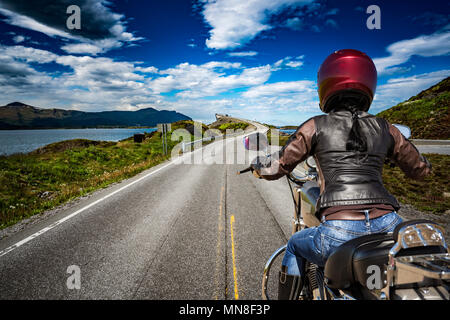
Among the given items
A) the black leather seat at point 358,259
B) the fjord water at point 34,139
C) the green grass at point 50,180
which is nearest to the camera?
the black leather seat at point 358,259

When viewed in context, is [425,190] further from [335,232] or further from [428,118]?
[428,118]

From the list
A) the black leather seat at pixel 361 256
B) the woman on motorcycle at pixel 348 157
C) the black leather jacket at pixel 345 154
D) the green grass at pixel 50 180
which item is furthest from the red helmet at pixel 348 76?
the green grass at pixel 50 180

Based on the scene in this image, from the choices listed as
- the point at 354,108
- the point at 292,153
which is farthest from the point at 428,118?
the point at 292,153

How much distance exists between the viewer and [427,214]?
209 inches

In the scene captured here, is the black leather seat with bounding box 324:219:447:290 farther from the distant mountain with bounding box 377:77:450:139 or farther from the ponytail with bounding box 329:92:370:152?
the distant mountain with bounding box 377:77:450:139

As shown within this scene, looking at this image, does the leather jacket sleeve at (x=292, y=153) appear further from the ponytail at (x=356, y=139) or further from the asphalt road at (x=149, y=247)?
the asphalt road at (x=149, y=247)

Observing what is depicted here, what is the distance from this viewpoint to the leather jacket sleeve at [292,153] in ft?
5.57

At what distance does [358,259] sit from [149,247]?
Result: 12.2ft

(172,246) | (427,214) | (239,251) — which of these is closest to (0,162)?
(172,246)

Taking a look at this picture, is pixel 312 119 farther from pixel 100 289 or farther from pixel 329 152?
pixel 100 289

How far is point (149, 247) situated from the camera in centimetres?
411

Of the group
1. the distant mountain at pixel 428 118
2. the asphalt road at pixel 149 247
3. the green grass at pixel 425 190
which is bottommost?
the asphalt road at pixel 149 247

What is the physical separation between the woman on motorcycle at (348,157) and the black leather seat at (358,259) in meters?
0.16
